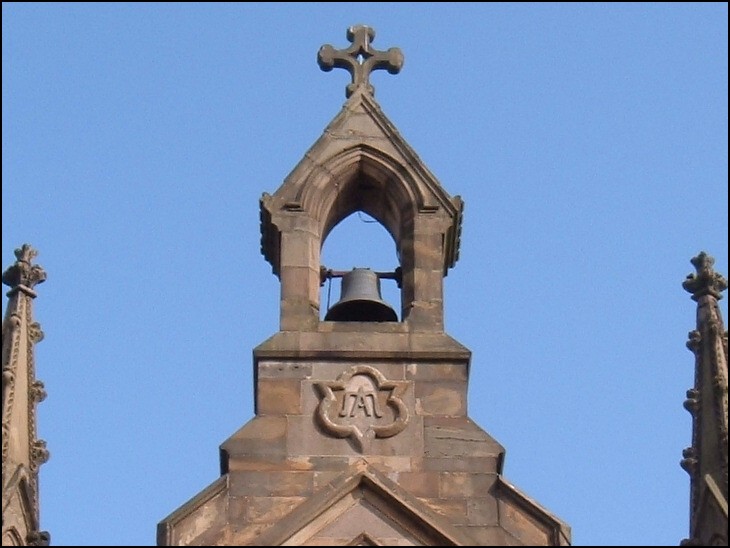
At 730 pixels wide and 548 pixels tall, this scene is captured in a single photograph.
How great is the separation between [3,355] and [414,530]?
4.04 meters

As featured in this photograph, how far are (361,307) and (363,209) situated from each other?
1.25m

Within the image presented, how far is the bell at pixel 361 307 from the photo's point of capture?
2533 centimetres

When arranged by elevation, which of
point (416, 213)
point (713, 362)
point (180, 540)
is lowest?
point (180, 540)

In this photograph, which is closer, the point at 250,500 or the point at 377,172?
the point at 250,500

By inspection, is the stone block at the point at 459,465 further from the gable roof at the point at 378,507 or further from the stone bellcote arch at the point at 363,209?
the stone bellcote arch at the point at 363,209

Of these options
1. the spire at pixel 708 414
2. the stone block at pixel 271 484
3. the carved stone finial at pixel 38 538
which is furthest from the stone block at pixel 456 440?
the carved stone finial at pixel 38 538

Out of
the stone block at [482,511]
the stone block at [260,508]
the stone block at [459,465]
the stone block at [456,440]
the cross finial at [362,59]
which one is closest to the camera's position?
the stone block at [260,508]

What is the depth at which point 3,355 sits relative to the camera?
79.3ft

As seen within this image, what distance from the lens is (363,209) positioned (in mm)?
26234

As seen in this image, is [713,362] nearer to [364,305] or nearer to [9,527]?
[364,305]

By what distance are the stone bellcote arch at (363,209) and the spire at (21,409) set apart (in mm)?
2220

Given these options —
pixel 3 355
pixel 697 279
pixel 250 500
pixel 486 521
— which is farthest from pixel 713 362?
pixel 3 355

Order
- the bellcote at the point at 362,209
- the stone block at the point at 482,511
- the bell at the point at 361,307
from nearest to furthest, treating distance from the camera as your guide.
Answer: the stone block at the point at 482,511
the bellcote at the point at 362,209
the bell at the point at 361,307

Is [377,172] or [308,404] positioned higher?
[377,172]
